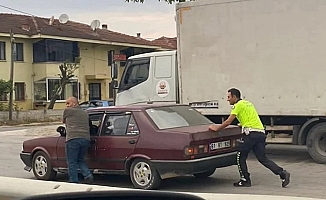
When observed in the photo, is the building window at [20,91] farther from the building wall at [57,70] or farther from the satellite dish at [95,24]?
the satellite dish at [95,24]

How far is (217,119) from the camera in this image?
14125 mm

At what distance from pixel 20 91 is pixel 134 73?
1241 inches

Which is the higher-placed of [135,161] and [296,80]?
[296,80]

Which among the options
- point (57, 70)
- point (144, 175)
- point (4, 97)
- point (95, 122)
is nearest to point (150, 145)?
point (144, 175)

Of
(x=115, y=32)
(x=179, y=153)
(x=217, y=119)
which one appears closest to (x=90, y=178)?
(x=179, y=153)

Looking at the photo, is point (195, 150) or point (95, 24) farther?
point (95, 24)

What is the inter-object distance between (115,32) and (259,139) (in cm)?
4820

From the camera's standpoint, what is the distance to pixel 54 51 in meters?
46.7

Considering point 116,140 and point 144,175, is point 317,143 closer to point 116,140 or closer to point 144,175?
point 144,175

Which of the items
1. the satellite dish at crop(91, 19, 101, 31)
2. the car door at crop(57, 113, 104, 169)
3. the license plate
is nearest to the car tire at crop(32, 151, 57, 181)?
the car door at crop(57, 113, 104, 169)

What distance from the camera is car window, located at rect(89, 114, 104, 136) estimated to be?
438 inches

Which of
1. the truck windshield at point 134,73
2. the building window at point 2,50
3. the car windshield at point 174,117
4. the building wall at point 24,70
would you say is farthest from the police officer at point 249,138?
the building wall at point 24,70

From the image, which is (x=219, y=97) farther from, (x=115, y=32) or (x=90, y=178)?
(x=115, y=32)

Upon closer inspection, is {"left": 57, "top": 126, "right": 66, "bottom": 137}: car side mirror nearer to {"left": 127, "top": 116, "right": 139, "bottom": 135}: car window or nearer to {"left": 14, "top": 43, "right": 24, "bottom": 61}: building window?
{"left": 127, "top": 116, "right": 139, "bottom": 135}: car window
